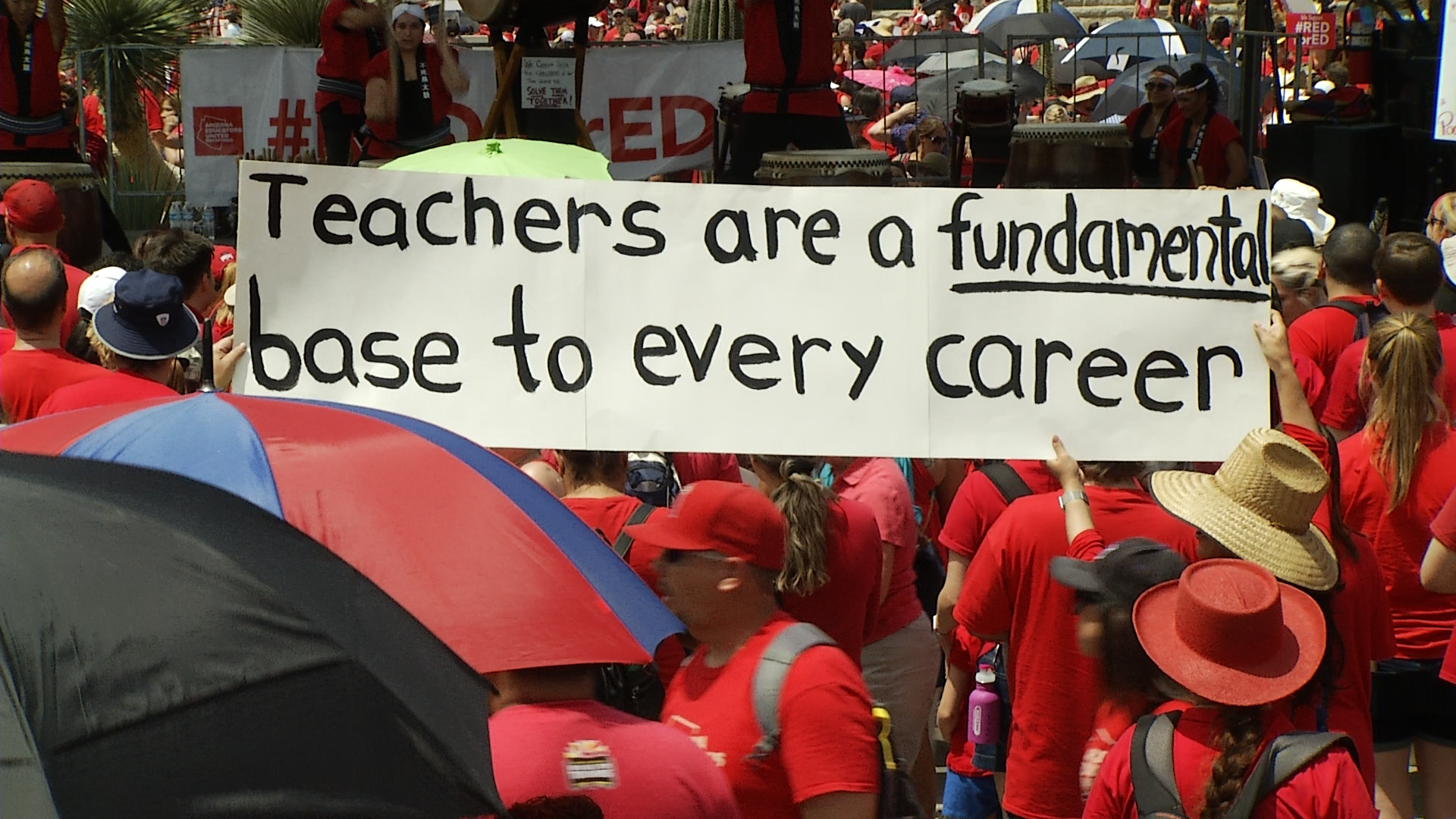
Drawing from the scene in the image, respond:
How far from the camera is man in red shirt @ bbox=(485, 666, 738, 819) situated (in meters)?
2.55

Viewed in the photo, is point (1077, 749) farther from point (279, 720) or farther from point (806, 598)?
point (279, 720)

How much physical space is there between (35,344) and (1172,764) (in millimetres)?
3445

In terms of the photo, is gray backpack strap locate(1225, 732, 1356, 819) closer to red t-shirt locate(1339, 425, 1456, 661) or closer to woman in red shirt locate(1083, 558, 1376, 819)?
woman in red shirt locate(1083, 558, 1376, 819)

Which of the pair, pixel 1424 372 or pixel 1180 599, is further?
pixel 1424 372

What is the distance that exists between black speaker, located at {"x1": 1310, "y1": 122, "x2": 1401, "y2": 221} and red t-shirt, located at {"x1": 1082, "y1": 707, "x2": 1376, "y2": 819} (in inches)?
429

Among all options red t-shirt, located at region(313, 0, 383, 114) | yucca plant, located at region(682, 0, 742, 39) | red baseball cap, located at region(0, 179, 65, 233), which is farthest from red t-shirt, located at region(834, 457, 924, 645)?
yucca plant, located at region(682, 0, 742, 39)

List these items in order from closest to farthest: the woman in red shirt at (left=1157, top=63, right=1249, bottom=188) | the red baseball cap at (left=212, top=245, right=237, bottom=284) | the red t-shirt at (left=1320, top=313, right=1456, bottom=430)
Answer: the red t-shirt at (left=1320, top=313, right=1456, bottom=430) → the red baseball cap at (left=212, top=245, right=237, bottom=284) → the woman in red shirt at (left=1157, top=63, right=1249, bottom=188)

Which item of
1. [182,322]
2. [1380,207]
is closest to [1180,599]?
[182,322]

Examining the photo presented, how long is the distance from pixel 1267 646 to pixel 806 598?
1.31 meters

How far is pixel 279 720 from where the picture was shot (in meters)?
1.84

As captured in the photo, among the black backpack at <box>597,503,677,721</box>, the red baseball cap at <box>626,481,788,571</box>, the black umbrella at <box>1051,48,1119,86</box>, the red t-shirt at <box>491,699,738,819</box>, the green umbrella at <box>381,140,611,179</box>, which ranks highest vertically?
the black umbrella at <box>1051,48,1119,86</box>

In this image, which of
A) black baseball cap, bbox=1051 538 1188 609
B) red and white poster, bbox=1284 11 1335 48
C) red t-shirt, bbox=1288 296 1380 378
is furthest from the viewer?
red and white poster, bbox=1284 11 1335 48

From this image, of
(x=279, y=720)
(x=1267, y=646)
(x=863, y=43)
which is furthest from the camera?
(x=863, y=43)

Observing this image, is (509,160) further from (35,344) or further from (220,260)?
(220,260)
